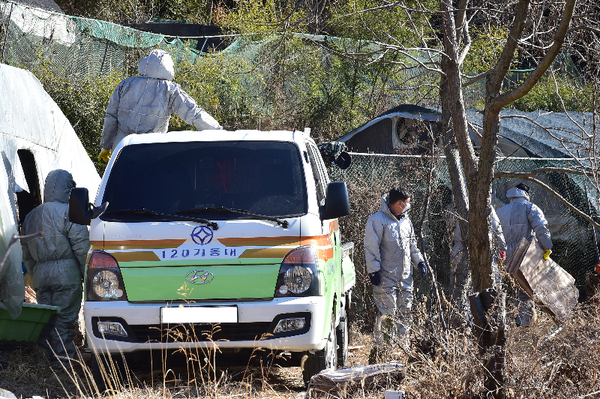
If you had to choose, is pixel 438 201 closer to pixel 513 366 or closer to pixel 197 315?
pixel 197 315

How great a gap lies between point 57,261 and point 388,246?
328 cm

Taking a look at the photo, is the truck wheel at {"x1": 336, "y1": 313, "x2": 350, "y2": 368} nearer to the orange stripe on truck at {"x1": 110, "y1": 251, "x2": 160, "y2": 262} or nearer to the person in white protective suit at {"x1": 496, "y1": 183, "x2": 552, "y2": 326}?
the orange stripe on truck at {"x1": 110, "y1": 251, "x2": 160, "y2": 262}

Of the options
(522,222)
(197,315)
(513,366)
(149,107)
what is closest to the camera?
(513,366)

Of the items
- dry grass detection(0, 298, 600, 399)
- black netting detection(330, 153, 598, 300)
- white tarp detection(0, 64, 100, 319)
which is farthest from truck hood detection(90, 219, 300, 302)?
black netting detection(330, 153, 598, 300)

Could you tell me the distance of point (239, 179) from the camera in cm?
517

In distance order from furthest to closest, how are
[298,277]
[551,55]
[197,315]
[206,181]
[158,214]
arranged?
[206,181] < [158,214] < [298,277] < [197,315] < [551,55]

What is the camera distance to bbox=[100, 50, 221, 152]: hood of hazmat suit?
6.75 metres

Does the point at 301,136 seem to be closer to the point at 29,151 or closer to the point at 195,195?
the point at 195,195

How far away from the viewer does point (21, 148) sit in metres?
7.13

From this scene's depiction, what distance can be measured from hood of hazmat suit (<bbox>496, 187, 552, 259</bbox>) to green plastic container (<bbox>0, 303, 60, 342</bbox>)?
5.46 m

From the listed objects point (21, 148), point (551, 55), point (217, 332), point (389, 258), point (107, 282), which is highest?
point (551, 55)

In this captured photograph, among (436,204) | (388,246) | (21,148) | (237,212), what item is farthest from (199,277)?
(436,204)

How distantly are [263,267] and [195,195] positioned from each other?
80cm

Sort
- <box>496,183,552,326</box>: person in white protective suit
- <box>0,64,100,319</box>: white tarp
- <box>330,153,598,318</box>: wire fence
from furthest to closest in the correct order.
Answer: <box>330,153,598,318</box>: wire fence < <box>496,183,552,326</box>: person in white protective suit < <box>0,64,100,319</box>: white tarp
